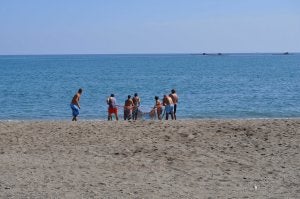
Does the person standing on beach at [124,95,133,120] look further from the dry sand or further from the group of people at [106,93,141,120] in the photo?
the dry sand

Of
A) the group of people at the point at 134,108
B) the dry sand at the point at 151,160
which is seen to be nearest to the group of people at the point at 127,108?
the group of people at the point at 134,108

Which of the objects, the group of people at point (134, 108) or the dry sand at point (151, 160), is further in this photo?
the group of people at point (134, 108)

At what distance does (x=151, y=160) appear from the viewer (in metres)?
11.6

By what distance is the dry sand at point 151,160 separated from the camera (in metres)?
9.31

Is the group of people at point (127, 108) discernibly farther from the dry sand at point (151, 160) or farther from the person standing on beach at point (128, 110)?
the dry sand at point (151, 160)

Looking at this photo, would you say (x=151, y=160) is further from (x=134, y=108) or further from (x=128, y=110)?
(x=134, y=108)

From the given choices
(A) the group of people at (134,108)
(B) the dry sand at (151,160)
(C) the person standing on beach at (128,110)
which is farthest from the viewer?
(C) the person standing on beach at (128,110)

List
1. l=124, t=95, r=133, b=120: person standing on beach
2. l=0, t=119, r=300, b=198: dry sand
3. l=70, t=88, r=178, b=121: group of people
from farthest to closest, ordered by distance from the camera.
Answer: l=124, t=95, r=133, b=120: person standing on beach < l=70, t=88, r=178, b=121: group of people < l=0, t=119, r=300, b=198: dry sand

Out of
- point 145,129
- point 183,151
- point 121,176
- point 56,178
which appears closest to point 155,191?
point 121,176

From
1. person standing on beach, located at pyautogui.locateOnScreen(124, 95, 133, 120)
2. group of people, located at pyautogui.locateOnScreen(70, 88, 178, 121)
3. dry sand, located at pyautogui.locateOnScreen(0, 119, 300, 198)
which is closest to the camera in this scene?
dry sand, located at pyautogui.locateOnScreen(0, 119, 300, 198)

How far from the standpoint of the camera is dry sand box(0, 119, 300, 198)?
30.6 feet

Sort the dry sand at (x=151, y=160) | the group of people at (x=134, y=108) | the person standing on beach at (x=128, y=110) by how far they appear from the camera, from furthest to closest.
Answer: the person standing on beach at (x=128, y=110) → the group of people at (x=134, y=108) → the dry sand at (x=151, y=160)

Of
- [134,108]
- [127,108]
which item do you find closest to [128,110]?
[127,108]

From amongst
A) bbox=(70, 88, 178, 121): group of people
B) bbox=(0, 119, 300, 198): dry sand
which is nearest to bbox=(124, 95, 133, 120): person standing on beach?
bbox=(70, 88, 178, 121): group of people
